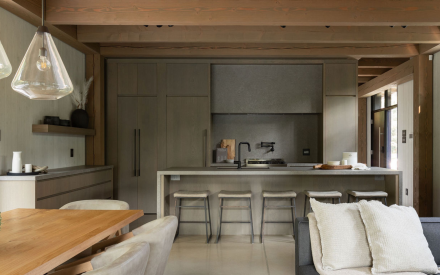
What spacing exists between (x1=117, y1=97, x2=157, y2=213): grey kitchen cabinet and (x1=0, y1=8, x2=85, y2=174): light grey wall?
36.3 inches

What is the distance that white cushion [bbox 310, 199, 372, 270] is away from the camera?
79.7 inches

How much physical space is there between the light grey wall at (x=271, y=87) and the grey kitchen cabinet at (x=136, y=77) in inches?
43.7

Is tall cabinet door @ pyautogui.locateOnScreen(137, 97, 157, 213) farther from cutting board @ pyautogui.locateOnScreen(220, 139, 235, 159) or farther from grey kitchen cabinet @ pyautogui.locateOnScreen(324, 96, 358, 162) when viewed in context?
grey kitchen cabinet @ pyautogui.locateOnScreen(324, 96, 358, 162)

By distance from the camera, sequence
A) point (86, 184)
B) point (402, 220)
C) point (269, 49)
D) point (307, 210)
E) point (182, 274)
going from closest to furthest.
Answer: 1. point (402, 220)
2. point (182, 274)
3. point (307, 210)
4. point (86, 184)
5. point (269, 49)

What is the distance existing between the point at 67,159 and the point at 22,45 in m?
1.79

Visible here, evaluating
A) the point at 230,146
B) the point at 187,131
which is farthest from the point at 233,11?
the point at 230,146

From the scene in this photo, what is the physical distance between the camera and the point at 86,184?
15.0ft

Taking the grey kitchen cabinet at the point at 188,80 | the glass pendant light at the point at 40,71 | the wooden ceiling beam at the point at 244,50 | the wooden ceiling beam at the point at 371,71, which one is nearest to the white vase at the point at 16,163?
the glass pendant light at the point at 40,71

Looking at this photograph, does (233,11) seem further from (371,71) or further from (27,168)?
(371,71)

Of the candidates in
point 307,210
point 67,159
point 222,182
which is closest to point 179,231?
point 222,182

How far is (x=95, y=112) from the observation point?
549 centimetres

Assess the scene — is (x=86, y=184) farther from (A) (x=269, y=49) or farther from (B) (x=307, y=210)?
(A) (x=269, y=49)

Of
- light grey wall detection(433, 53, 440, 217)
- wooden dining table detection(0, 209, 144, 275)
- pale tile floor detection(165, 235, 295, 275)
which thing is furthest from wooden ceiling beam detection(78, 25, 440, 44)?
wooden dining table detection(0, 209, 144, 275)

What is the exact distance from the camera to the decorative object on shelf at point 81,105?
5.05 m
